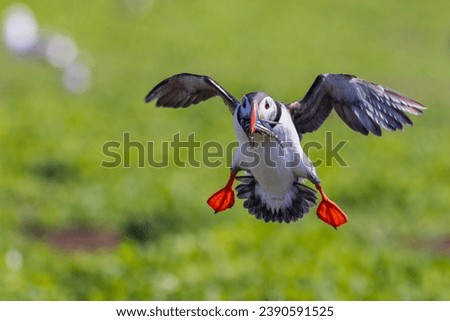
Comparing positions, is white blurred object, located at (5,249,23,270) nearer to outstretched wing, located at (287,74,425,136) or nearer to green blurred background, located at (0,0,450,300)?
green blurred background, located at (0,0,450,300)

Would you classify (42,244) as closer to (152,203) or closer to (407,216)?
(152,203)

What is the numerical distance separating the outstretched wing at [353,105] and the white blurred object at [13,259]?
13.3m

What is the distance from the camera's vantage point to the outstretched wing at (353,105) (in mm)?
1696

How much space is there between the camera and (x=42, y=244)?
17344mm

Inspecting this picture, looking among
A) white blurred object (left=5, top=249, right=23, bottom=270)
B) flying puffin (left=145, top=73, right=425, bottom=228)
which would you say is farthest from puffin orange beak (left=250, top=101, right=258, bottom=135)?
white blurred object (left=5, top=249, right=23, bottom=270)

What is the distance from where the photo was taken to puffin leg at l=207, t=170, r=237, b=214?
1845 mm

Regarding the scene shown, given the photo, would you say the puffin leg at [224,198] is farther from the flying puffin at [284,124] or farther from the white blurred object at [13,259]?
the white blurred object at [13,259]

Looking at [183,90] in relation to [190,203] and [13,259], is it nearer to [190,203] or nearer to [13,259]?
[13,259]

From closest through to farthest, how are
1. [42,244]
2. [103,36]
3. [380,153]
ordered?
[42,244] → [380,153] → [103,36]

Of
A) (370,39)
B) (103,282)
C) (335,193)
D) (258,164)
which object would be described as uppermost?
(370,39)

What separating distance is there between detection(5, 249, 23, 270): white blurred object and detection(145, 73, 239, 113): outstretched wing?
13139 millimetres

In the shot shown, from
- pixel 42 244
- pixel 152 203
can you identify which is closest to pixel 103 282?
pixel 42 244
